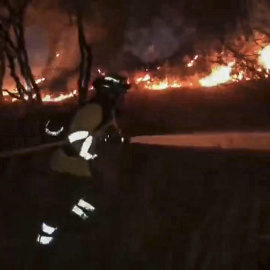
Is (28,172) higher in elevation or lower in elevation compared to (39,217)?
lower

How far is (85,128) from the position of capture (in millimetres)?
6266

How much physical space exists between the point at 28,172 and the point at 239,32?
34.8 ft

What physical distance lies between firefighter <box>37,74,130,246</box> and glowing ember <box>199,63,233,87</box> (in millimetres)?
10169

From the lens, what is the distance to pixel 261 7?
19172 millimetres

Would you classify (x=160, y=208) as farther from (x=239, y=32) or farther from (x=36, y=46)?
(x=36, y=46)

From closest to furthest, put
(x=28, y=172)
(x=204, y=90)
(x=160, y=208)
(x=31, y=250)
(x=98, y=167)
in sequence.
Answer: (x=31, y=250)
(x=160, y=208)
(x=98, y=167)
(x=28, y=172)
(x=204, y=90)

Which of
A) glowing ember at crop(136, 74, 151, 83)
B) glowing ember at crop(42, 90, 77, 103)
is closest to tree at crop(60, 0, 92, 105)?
glowing ember at crop(42, 90, 77, 103)

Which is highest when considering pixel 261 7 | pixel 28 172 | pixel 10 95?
pixel 28 172

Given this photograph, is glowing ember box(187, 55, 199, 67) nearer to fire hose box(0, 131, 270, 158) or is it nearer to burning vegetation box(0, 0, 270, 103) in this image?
burning vegetation box(0, 0, 270, 103)

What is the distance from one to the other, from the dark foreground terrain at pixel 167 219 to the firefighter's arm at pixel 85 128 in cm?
44

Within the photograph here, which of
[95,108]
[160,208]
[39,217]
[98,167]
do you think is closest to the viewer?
[95,108]

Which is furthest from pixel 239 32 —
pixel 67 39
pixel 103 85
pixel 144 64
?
pixel 103 85

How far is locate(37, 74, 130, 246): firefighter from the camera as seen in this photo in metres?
6.30

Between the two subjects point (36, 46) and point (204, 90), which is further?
point (36, 46)
